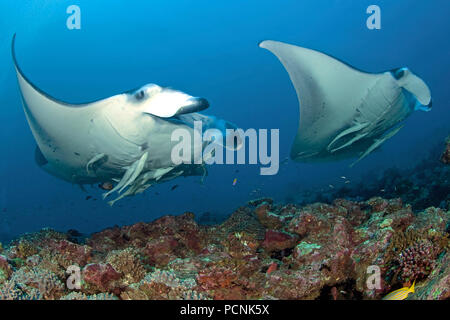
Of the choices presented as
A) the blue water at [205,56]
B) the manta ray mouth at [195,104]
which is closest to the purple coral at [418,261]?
the manta ray mouth at [195,104]

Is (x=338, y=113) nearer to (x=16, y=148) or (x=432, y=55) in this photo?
(x=16, y=148)

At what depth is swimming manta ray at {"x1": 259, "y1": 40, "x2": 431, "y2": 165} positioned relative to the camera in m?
4.39

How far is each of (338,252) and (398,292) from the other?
672mm

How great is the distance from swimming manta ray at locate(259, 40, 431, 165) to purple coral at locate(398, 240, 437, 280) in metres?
2.91

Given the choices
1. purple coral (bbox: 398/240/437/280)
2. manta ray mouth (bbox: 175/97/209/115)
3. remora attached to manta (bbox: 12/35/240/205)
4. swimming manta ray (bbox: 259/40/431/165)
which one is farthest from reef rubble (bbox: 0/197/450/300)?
swimming manta ray (bbox: 259/40/431/165)

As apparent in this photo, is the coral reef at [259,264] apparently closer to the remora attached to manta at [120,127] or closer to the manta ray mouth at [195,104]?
the remora attached to manta at [120,127]

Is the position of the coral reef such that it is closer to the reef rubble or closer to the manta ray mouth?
the reef rubble

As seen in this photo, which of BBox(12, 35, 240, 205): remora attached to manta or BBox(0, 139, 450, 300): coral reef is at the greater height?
BBox(12, 35, 240, 205): remora attached to manta

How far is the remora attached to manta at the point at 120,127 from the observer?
11.7 feet

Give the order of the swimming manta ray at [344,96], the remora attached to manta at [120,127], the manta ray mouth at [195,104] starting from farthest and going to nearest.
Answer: the swimming manta ray at [344,96]
the remora attached to manta at [120,127]
the manta ray mouth at [195,104]

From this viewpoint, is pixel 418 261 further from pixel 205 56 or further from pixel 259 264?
pixel 205 56

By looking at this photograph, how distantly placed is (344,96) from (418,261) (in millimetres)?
3269

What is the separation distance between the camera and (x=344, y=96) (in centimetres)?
484

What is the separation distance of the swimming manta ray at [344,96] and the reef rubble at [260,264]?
2.18m
